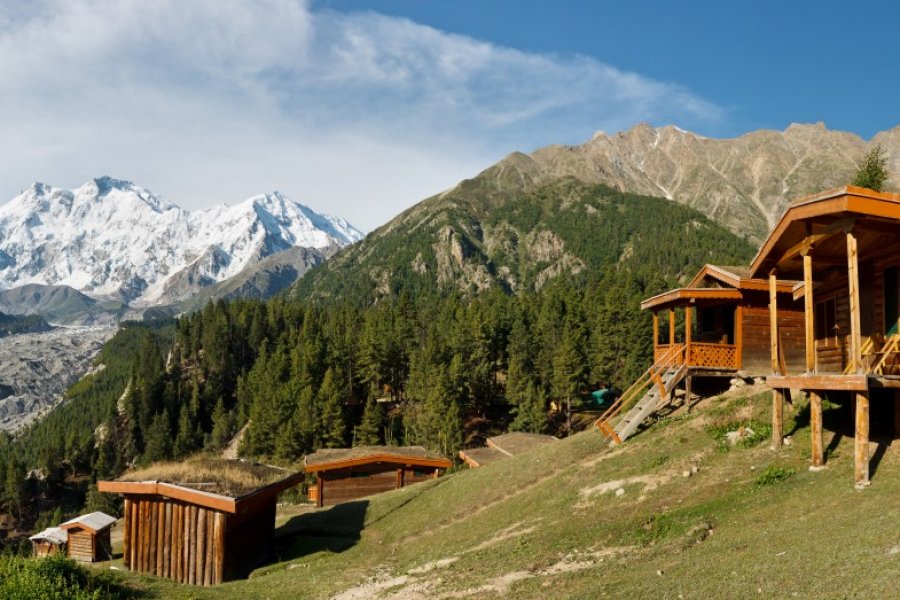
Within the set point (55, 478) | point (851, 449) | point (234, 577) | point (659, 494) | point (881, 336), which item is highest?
point (881, 336)

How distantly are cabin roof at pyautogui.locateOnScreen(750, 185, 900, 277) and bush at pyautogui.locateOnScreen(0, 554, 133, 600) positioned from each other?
751 inches

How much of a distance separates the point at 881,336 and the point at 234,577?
22.5 m

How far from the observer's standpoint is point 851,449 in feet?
52.7

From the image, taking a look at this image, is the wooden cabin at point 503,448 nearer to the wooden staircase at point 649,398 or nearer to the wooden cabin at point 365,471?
the wooden cabin at point 365,471

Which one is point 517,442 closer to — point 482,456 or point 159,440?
point 482,456

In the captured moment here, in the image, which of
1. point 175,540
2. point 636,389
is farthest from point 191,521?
point 636,389

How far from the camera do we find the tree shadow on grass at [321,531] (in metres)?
25.5

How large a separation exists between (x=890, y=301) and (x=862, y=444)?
20.6 feet

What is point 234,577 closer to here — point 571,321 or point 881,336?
point 881,336

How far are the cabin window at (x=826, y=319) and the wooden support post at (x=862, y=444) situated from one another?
28.1ft

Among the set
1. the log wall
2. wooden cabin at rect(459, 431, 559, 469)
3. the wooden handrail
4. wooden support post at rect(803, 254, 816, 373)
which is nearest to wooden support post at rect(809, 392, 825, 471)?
wooden support post at rect(803, 254, 816, 373)

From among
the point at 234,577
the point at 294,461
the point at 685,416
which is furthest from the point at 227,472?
the point at 294,461

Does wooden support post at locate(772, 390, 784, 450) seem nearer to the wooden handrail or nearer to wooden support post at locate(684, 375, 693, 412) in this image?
wooden support post at locate(684, 375, 693, 412)

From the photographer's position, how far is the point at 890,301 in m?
18.0
